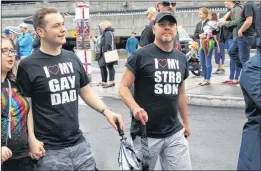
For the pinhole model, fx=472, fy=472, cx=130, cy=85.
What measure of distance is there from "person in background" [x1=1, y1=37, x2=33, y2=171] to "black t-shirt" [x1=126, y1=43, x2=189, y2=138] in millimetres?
1019

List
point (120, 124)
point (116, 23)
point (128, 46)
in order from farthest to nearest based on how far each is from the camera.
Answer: point (116, 23) < point (128, 46) < point (120, 124)

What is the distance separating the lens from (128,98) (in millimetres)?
4035

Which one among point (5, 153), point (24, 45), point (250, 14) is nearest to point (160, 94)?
point (5, 153)

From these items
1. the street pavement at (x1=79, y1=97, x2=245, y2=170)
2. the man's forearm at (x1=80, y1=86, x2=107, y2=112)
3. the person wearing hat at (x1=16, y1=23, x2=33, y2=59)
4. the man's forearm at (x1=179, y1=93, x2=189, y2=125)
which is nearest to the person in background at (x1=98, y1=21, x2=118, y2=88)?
the street pavement at (x1=79, y1=97, x2=245, y2=170)

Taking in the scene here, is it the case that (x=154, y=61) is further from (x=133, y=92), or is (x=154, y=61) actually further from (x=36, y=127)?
(x=36, y=127)

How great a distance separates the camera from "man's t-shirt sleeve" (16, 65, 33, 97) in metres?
3.48

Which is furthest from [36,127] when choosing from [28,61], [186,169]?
[186,169]

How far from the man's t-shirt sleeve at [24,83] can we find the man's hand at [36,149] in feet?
1.14

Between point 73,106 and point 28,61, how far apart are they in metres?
0.48

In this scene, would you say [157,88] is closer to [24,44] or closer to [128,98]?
[128,98]

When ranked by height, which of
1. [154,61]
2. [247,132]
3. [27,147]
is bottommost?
[27,147]

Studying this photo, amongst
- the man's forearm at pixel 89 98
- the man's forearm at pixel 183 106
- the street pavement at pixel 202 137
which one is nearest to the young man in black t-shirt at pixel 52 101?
the man's forearm at pixel 89 98

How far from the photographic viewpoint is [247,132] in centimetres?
300

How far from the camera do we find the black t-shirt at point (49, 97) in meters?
3.50
